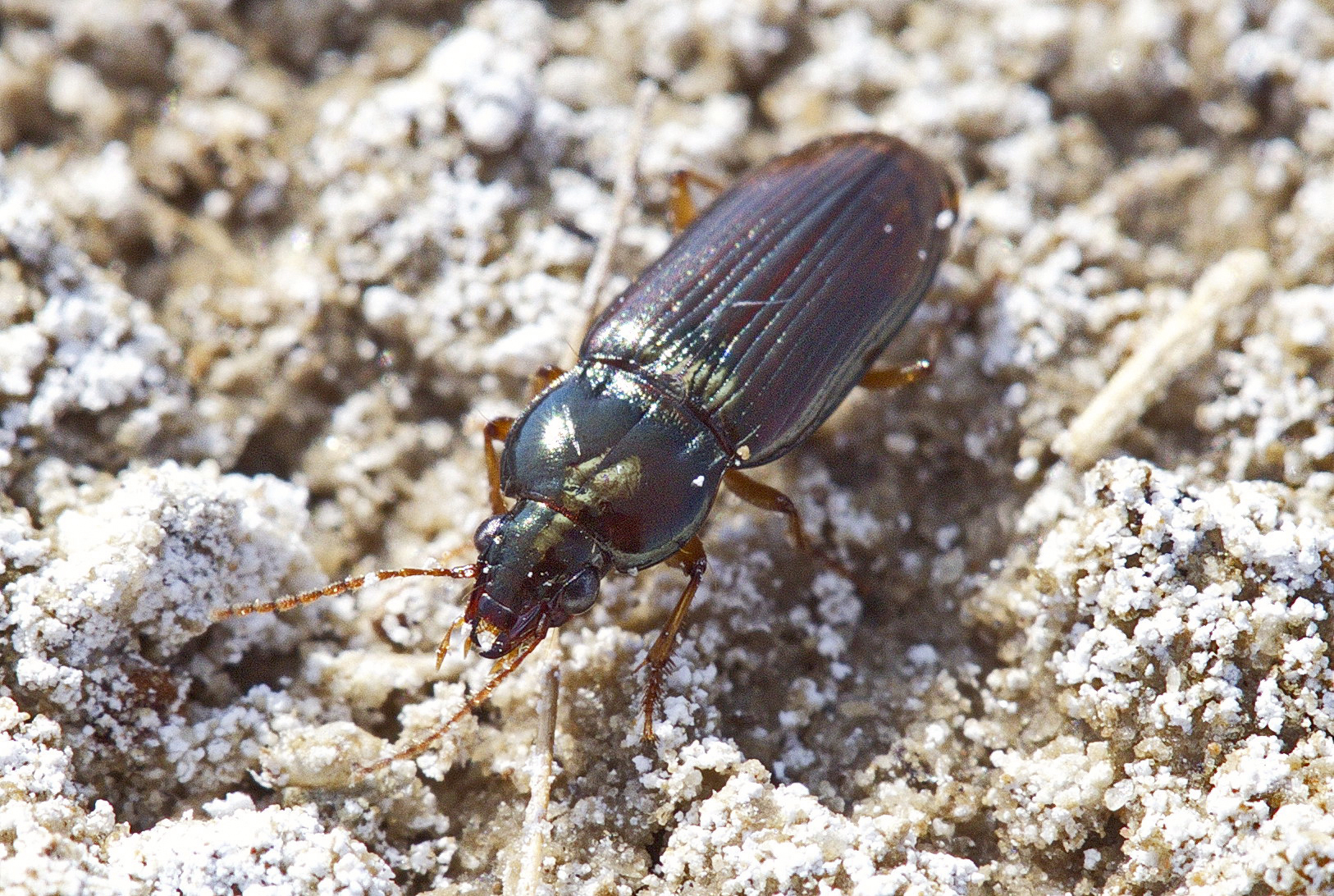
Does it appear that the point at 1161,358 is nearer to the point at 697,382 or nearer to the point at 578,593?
the point at 697,382

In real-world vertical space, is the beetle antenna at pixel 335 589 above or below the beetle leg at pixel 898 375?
below

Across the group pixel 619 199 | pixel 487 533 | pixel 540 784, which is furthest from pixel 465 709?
pixel 619 199

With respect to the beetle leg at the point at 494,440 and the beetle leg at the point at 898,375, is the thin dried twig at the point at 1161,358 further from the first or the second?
the beetle leg at the point at 494,440

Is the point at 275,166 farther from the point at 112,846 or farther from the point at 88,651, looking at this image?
the point at 112,846

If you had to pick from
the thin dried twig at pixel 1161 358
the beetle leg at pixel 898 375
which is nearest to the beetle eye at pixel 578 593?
the beetle leg at pixel 898 375

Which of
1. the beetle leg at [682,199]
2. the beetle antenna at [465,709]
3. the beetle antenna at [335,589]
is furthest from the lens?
the beetle leg at [682,199]
